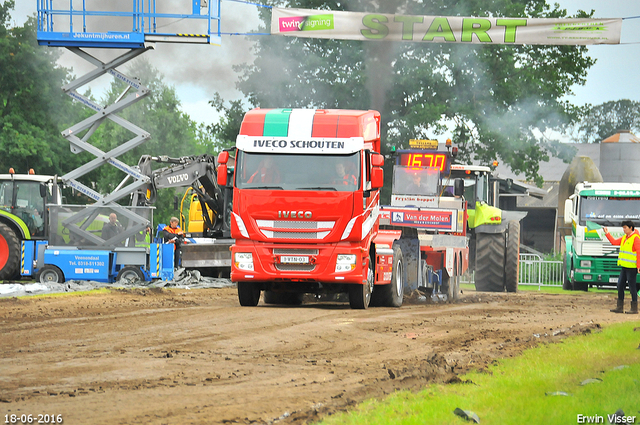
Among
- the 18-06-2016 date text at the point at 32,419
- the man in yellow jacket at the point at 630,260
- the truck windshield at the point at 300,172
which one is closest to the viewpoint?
the 18-06-2016 date text at the point at 32,419

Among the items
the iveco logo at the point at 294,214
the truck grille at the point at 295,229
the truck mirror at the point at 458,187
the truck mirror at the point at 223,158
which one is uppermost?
the truck mirror at the point at 223,158

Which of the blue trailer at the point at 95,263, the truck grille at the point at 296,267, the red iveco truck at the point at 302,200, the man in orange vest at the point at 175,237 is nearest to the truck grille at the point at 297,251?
the red iveco truck at the point at 302,200

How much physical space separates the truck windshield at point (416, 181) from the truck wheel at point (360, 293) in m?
4.80

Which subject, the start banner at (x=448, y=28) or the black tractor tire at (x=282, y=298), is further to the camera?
the start banner at (x=448, y=28)

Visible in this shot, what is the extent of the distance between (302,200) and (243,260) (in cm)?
153

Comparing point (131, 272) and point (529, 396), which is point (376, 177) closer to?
point (529, 396)

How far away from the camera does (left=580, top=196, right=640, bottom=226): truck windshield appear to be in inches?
955

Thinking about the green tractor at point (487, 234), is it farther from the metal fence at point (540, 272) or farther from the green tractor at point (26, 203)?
the green tractor at point (26, 203)

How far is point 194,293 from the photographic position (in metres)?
20.7

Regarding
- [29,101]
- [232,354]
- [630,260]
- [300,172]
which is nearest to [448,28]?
[630,260]

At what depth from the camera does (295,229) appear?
14453 millimetres

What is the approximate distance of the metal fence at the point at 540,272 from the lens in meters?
31.4

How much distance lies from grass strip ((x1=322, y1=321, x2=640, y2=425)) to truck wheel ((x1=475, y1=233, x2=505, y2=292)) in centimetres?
1357

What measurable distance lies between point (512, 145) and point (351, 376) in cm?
2938
